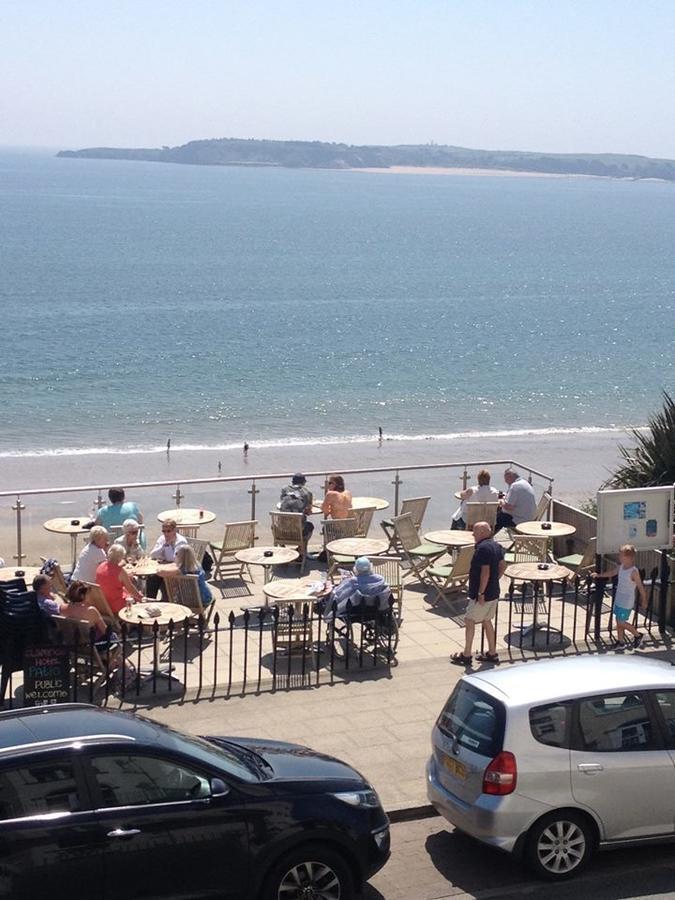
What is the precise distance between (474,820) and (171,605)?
5218 millimetres

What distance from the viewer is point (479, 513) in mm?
17500

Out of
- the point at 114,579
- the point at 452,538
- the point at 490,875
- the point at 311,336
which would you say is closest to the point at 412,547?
the point at 452,538

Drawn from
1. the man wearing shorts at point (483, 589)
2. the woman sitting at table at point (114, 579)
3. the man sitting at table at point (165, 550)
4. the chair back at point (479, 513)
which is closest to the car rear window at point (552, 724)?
the man wearing shorts at point (483, 589)

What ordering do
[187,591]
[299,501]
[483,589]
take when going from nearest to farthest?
1. [483,589]
2. [187,591]
3. [299,501]

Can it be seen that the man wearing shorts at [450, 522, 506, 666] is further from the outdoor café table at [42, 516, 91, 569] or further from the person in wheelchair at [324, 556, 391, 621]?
the outdoor café table at [42, 516, 91, 569]

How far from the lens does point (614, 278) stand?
113438 millimetres

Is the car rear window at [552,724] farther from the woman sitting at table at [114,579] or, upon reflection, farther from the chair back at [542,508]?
the chair back at [542,508]

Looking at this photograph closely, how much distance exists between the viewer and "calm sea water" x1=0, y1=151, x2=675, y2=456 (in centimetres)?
4666

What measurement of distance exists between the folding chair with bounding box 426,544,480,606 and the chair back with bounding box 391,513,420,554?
855 millimetres

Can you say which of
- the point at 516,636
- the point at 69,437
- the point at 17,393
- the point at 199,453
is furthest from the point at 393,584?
the point at 17,393

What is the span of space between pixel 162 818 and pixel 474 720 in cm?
241

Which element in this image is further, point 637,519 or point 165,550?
point 165,550

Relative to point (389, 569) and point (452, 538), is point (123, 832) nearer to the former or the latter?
point (389, 569)

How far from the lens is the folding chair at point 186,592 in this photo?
13773mm
